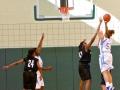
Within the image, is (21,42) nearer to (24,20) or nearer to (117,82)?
(24,20)

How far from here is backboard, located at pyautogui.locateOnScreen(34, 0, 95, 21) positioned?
34.8ft

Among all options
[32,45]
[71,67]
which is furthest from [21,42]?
[71,67]

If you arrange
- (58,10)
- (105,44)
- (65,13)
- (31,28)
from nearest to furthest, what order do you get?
1. (105,44)
2. (65,13)
3. (58,10)
4. (31,28)

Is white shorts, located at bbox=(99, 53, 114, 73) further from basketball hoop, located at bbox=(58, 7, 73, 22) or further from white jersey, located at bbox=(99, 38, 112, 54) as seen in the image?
basketball hoop, located at bbox=(58, 7, 73, 22)

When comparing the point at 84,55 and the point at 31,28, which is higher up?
the point at 31,28

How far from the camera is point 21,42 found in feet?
A: 37.0

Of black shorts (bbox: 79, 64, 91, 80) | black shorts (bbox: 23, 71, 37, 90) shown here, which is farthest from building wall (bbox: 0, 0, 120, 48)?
black shorts (bbox: 23, 71, 37, 90)

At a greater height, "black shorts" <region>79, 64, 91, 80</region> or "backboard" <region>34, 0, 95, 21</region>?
"backboard" <region>34, 0, 95, 21</region>

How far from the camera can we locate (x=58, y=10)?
10.5 meters

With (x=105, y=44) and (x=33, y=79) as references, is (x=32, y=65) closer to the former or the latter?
(x=33, y=79)

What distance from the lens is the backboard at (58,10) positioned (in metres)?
10.6

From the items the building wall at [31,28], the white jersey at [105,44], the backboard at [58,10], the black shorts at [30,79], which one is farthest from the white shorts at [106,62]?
the building wall at [31,28]

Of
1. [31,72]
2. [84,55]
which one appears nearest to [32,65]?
[31,72]

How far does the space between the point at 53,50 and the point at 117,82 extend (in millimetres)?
2364
